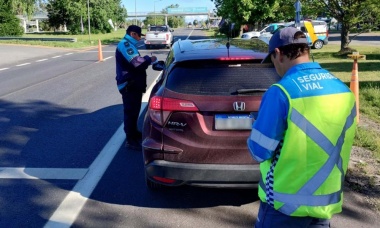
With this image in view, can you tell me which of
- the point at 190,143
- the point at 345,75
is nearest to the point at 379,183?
the point at 190,143

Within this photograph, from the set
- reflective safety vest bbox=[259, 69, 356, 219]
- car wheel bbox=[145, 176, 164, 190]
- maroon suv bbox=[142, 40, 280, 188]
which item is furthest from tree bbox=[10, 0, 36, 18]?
reflective safety vest bbox=[259, 69, 356, 219]

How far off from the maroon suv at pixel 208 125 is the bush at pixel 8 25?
169 ft

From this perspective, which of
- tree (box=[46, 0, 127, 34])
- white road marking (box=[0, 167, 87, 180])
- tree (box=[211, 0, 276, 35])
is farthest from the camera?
tree (box=[46, 0, 127, 34])

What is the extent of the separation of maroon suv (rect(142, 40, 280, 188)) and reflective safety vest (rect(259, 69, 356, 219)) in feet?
5.12

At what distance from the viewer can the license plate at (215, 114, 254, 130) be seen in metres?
3.55

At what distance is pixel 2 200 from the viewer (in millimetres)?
4180

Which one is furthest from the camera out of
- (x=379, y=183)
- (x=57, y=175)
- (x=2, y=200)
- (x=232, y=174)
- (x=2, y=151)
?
(x=2, y=151)

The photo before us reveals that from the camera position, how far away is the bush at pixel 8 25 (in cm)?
4900

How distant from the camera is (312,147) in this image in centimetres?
183

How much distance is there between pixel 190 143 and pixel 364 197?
6.83ft

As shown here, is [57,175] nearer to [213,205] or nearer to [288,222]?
[213,205]

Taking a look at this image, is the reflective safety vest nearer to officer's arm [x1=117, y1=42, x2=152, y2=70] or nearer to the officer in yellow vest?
the officer in yellow vest

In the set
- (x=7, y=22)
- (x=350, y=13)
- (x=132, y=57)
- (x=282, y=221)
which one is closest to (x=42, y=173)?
(x=132, y=57)

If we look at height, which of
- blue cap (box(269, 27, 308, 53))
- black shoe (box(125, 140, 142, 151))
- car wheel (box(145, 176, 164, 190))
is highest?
blue cap (box(269, 27, 308, 53))
